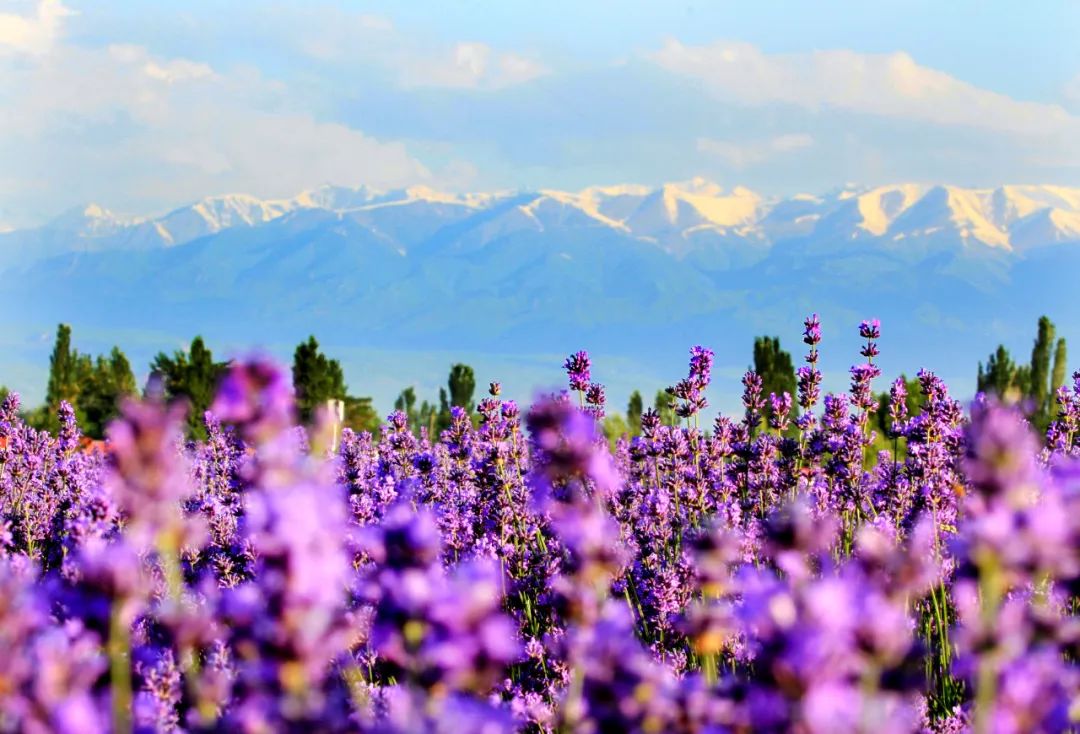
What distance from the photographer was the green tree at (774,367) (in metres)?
29.3

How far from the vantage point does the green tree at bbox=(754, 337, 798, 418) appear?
1155 inches

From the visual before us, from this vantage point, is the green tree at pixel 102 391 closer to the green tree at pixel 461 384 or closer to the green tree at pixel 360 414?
the green tree at pixel 360 414

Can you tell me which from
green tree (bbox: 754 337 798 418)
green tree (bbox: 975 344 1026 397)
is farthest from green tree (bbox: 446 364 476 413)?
green tree (bbox: 975 344 1026 397)

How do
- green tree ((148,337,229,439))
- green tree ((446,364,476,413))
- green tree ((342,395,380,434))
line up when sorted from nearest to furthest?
green tree ((148,337,229,439)) → green tree ((342,395,380,434)) → green tree ((446,364,476,413))

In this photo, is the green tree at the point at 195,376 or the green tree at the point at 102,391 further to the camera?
the green tree at the point at 102,391

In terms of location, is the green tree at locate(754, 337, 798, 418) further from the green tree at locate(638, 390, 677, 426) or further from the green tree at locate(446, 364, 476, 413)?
the green tree at locate(446, 364, 476, 413)

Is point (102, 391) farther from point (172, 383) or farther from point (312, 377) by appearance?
point (312, 377)

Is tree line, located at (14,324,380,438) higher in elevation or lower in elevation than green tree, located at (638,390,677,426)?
higher

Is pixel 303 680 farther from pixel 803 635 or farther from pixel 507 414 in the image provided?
pixel 507 414

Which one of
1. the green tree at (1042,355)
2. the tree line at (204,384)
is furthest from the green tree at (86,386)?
the green tree at (1042,355)

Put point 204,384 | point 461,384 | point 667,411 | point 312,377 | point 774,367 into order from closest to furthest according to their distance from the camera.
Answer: point 667,411, point 204,384, point 312,377, point 774,367, point 461,384

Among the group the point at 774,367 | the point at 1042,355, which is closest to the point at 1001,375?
the point at 1042,355

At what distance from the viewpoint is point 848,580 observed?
1481mm

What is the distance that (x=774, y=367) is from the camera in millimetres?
31281
